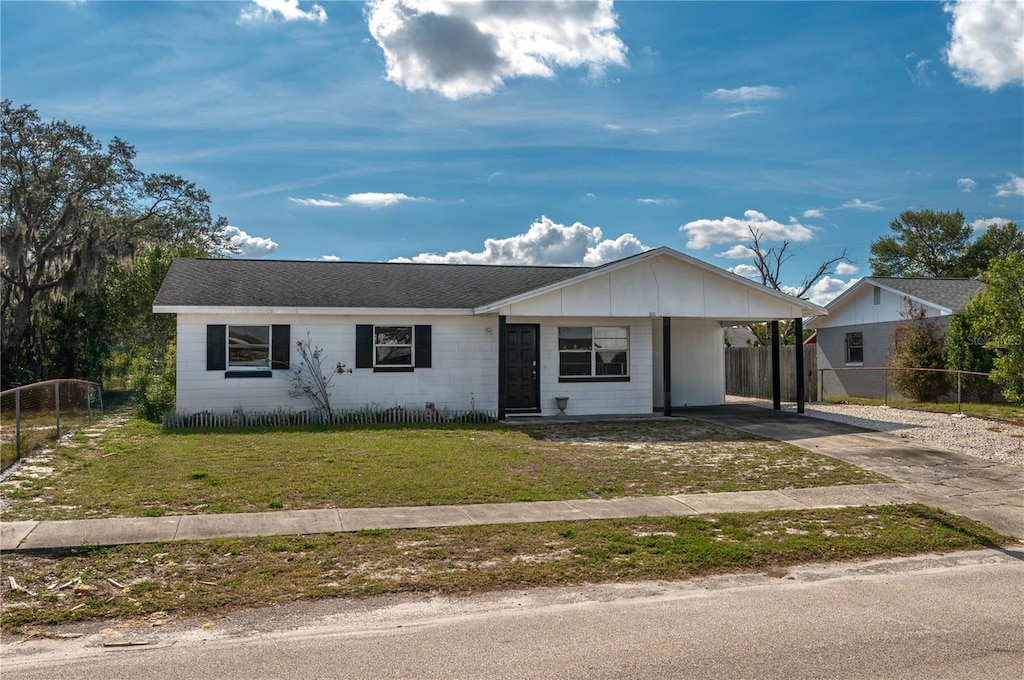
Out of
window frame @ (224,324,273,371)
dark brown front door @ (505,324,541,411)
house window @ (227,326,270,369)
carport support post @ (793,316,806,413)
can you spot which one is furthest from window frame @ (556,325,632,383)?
house window @ (227,326,270,369)

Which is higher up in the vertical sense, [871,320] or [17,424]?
[871,320]

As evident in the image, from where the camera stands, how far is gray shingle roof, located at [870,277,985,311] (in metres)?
25.5

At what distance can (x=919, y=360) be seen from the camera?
24703 mm

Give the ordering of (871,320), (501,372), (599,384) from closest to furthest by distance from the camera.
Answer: (501,372) → (599,384) → (871,320)

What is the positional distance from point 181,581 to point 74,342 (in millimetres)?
24059

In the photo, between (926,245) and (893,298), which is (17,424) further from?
(926,245)

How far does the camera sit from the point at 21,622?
550 centimetres

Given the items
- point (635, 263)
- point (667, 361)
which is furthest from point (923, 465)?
point (635, 263)

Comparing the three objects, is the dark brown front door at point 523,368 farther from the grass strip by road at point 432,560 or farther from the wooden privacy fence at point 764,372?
the grass strip by road at point 432,560

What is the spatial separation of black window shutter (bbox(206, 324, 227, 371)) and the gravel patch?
14.6m

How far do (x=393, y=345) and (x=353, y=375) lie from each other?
1.23 metres

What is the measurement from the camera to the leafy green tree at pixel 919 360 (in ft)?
79.9

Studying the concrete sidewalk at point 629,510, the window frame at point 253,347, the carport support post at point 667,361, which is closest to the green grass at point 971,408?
the concrete sidewalk at point 629,510

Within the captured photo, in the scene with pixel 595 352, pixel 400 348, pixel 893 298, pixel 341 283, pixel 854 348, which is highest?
pixel 893 298
